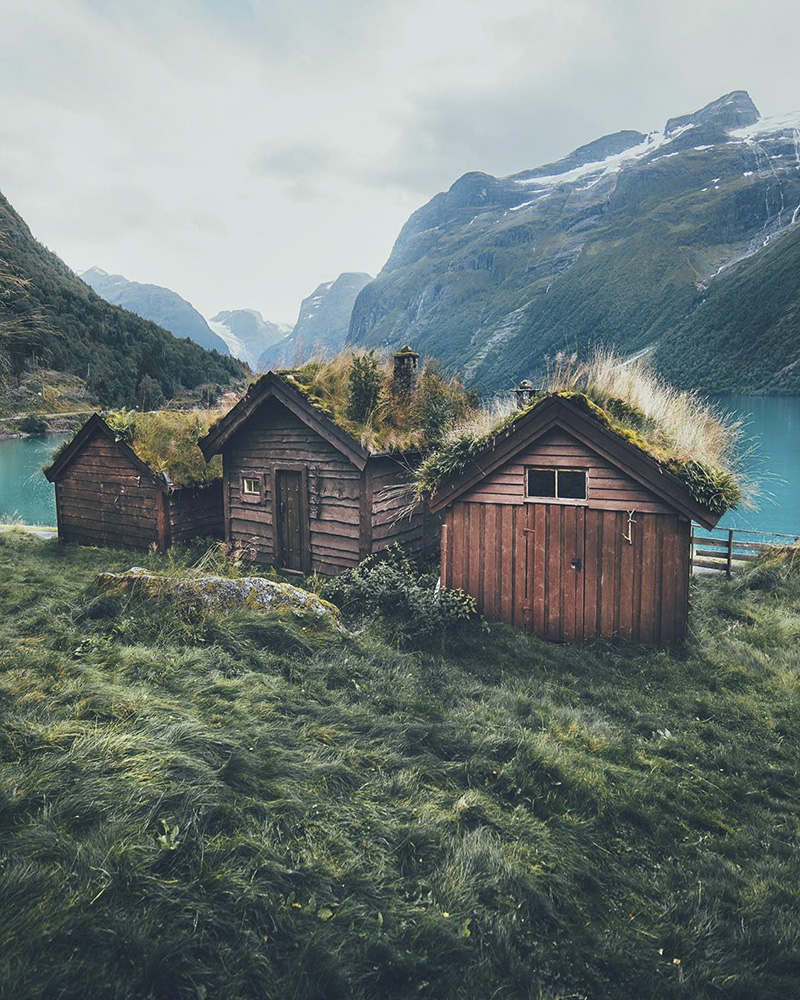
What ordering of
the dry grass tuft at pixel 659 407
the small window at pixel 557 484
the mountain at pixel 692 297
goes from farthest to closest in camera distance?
1. the mountain at pixel 692 297
2. the dry grass tuft at pixel 659 407
3. the small window at pixel 557 484

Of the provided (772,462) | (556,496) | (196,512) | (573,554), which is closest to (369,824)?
(573,554)

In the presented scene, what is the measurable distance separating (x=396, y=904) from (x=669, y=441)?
8.31 m

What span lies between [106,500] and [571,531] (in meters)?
12.8

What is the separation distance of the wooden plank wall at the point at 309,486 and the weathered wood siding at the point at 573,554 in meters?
2.82

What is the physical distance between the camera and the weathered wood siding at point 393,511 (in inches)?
452

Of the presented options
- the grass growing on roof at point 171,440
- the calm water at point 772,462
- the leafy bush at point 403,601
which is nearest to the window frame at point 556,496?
the leafy bush at point 403,601

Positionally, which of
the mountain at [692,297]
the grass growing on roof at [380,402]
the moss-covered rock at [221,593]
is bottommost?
the moss-covered rock at [221,593]

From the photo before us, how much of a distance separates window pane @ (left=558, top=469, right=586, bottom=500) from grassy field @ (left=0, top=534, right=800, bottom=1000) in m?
2.95

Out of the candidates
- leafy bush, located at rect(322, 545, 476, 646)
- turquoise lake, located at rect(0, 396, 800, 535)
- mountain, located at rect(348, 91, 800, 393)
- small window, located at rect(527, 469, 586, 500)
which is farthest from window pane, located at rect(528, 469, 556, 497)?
mountain, located at rect(348, 91, 800, 393)

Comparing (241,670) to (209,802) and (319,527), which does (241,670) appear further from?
(319,527)

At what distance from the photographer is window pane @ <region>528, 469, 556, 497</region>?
29.6 feet

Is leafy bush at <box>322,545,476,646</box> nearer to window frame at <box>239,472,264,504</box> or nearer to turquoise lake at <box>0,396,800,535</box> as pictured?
window frame at <box>239,472,264,504</box>

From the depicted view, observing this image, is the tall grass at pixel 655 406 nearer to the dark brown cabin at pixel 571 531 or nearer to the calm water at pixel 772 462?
the dark brown cabin at pixel 571 531

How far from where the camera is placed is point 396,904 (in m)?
3.44
